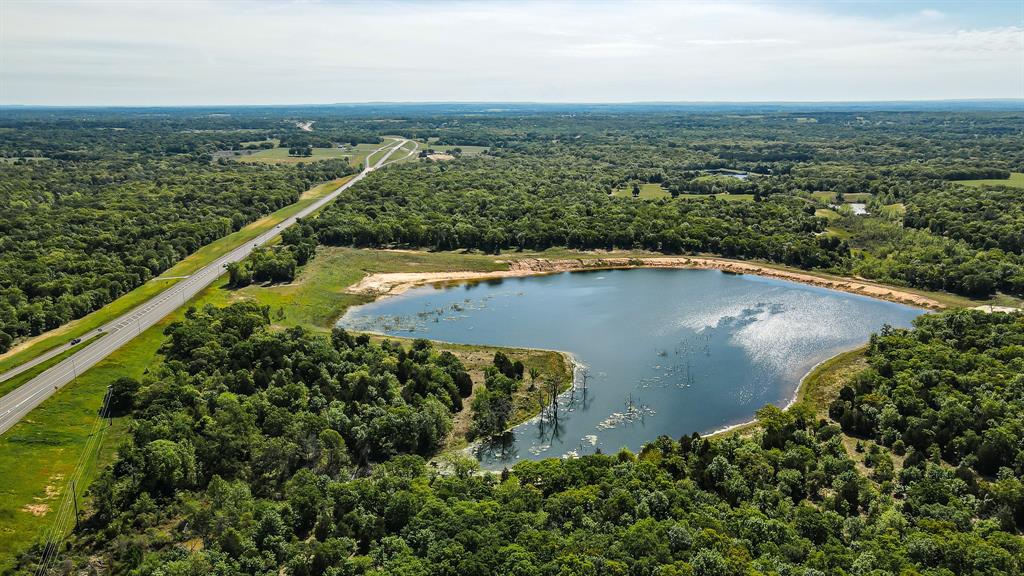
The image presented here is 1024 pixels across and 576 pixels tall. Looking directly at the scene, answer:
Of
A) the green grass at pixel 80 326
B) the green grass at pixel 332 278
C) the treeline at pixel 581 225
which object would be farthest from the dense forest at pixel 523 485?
the treeline at pixel 581 225

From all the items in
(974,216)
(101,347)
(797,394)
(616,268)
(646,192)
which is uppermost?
(646,192)

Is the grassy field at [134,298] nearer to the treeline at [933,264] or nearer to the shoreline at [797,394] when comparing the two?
the shoreline at [797,394]

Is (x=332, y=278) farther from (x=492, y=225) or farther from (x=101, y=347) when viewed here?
(x=101, y=347)

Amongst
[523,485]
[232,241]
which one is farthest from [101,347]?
[232,241]

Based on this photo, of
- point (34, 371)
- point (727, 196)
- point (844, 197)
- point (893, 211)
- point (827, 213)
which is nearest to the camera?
point (34, 371)

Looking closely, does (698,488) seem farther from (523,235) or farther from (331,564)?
(523,235)

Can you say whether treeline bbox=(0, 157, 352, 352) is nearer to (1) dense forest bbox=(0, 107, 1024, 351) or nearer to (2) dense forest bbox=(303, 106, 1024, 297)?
(1) dense forest bbox=(0, 107, 1024, 351)
